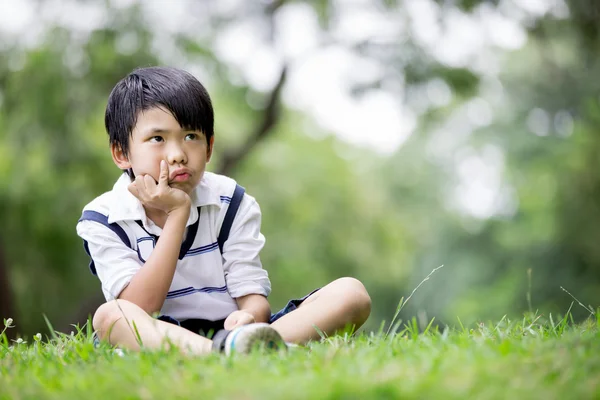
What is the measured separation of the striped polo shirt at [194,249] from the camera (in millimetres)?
2895

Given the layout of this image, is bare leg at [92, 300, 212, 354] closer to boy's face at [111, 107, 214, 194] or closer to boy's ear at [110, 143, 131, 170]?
boy's face at [111, 107, 214, 194]

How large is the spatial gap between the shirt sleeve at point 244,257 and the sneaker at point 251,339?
691 millimetres

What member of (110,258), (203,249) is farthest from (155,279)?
(203,249)

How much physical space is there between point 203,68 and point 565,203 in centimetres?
888

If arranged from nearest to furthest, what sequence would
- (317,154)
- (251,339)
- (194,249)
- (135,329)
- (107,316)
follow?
(251,339) → (135,329) → (107,316) → (194,249) → (317,154)

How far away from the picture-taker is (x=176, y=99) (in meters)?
2.95

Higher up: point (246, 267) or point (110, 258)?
point (110, 258)

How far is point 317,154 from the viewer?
2112 centimetres

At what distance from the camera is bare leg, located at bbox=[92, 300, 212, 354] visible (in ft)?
7.98

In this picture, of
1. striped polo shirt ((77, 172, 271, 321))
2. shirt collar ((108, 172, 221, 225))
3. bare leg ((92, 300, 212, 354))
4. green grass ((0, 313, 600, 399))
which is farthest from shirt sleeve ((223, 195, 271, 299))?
green grass ((0, 313, 600, 399))

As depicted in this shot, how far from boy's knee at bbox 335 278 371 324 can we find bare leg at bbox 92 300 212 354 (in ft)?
1.92

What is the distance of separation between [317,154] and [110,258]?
18.4m

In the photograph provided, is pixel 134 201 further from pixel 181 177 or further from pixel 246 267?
pixel 246 267

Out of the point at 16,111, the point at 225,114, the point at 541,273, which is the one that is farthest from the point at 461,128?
the point at 16,111
